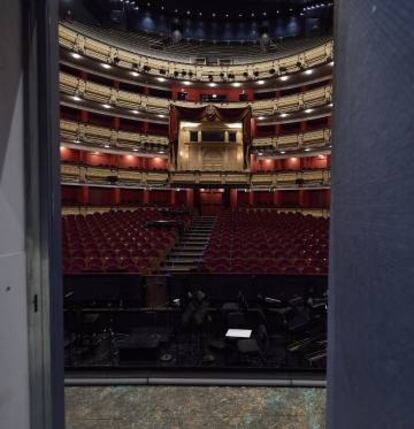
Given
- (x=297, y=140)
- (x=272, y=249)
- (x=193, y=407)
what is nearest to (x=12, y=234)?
(x=193, y=407)

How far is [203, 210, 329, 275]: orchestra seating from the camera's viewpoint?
5355 millimetres

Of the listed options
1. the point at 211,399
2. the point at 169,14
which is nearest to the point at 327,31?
the point at 169,14

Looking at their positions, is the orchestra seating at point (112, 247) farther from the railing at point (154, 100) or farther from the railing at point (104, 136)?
the railing at point (154, 100)

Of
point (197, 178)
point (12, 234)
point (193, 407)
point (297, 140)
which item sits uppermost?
point (297, 140)

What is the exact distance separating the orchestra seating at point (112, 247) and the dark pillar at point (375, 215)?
4.81m

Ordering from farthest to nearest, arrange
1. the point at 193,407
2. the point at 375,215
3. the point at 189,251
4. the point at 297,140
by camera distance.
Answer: the point at 297,140, the point at 189,251, the point at 193,407, the point at 375,215

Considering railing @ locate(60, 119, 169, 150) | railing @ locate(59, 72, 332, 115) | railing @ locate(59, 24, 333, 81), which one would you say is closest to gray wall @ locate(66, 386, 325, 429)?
railing @ locate(60, 119, 169, 150)

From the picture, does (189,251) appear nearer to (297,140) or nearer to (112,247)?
(112,247)

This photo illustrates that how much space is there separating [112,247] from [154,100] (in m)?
12.2

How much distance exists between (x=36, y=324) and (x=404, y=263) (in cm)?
96

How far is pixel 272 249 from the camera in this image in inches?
263

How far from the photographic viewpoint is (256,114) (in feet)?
54.5

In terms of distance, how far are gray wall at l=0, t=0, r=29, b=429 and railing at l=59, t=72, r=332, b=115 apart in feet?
46.3

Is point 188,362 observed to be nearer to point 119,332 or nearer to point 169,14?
Answer: point 119,332
